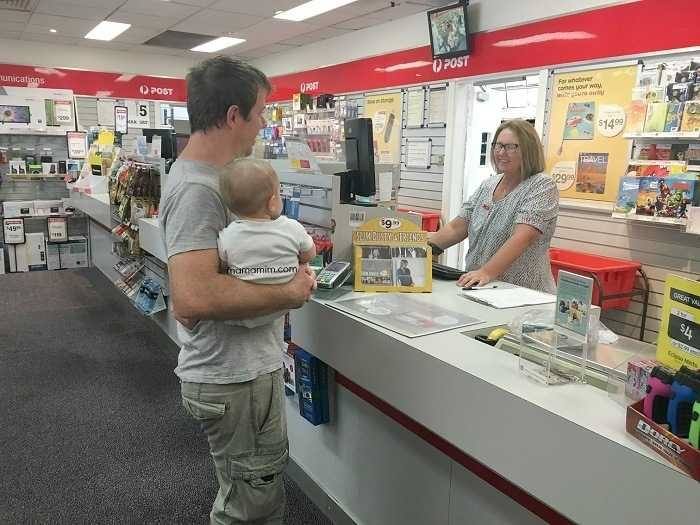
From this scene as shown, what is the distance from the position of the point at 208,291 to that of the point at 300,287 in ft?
0.87

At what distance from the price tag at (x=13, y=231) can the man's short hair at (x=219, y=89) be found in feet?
23.9

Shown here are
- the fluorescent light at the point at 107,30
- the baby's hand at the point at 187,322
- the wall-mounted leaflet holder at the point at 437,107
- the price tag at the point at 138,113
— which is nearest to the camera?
the baby's hand at the point at 187,322

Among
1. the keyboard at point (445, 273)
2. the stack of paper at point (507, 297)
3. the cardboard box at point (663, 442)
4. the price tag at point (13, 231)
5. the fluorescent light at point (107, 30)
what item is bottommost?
the price tag at point (13, 231)

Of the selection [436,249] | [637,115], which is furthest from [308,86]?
[436,249]

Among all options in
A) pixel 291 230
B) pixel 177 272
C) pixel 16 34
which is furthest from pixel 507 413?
pixel 16 34

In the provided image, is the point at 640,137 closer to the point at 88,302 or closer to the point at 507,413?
the point at 507,413

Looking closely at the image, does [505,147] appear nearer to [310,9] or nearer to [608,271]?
[608,271]

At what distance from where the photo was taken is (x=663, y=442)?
103 centimetres

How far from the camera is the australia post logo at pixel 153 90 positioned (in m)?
9.66

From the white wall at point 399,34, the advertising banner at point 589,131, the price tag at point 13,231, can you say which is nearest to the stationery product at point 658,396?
the advertising banner at point 589,131

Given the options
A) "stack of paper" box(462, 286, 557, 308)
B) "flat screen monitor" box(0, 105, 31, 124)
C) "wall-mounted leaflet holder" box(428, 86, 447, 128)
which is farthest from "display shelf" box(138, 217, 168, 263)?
"flat screen monitor" box(0, 105, 31, 124)

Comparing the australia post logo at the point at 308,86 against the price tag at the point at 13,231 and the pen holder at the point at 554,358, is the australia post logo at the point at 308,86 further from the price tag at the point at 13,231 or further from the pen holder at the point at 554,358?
the pen holder at the point at 554,358

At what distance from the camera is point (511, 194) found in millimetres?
2625

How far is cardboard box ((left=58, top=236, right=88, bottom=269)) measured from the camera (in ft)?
25.9
